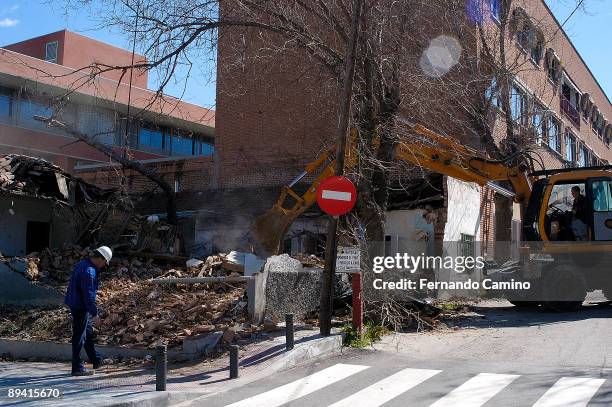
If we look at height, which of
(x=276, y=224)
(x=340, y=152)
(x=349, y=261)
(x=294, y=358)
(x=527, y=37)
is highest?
(x=527, y=37)

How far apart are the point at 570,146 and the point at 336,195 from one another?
28.7 metres

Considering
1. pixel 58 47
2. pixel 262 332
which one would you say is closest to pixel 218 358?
pixel 262 332

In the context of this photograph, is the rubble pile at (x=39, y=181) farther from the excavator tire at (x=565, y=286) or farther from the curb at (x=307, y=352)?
the excavator tire at (x=565, y=286)

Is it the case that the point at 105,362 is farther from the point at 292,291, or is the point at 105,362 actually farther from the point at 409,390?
the point at 409,390

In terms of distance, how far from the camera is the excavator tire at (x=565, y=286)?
13898 mm

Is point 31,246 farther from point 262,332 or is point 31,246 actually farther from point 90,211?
point 262,332

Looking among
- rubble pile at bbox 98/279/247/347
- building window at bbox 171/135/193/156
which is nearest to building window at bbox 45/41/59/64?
building window at bbox 171/135/193/156

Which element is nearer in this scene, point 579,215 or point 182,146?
point 579,215

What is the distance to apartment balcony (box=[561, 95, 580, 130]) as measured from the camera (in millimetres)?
33475

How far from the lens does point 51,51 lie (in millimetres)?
35094

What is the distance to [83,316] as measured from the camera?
8.91 m

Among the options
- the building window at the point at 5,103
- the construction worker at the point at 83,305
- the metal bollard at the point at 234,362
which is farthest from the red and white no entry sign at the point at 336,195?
the building window at the point at 5,103

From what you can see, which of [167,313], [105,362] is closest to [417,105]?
[167,313]

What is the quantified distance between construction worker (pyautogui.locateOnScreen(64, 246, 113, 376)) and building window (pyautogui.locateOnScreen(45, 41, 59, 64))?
95.1ft
